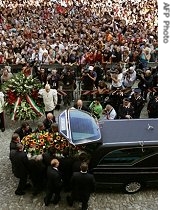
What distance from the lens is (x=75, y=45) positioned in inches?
690

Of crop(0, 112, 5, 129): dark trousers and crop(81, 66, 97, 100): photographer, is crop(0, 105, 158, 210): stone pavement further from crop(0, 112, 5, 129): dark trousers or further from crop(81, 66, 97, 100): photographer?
crop(81, 66, 97, 100): photographer

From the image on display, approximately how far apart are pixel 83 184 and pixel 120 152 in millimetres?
1287

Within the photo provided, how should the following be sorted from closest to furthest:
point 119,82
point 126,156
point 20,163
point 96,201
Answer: point 20,163, point 126,156, point 96,201, point 119,82

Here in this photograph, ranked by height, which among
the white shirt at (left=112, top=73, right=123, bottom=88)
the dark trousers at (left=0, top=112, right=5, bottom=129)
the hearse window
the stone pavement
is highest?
the white shirt at (left=112, top=73, right=123, bottom=88)

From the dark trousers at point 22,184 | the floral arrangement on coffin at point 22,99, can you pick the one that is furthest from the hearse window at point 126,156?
the floral arrangement on coffin at point 22,99

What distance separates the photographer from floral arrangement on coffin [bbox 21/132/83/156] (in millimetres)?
9273

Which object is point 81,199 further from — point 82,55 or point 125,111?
point 82,55

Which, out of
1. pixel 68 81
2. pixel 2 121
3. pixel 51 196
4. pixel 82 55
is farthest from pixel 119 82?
pixel 51 196

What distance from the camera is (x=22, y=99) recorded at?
1248 cm

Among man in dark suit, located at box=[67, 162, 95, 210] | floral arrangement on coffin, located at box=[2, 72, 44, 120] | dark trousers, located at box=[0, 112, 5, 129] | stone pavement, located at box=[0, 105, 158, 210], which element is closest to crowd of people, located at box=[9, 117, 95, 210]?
man in dark suit, located at box=[67, 162, 95, 210]

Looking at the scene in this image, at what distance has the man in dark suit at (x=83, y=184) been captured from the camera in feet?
26.6

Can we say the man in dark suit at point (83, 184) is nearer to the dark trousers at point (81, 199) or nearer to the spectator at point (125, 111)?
the dark trousers at point (81, 199)
